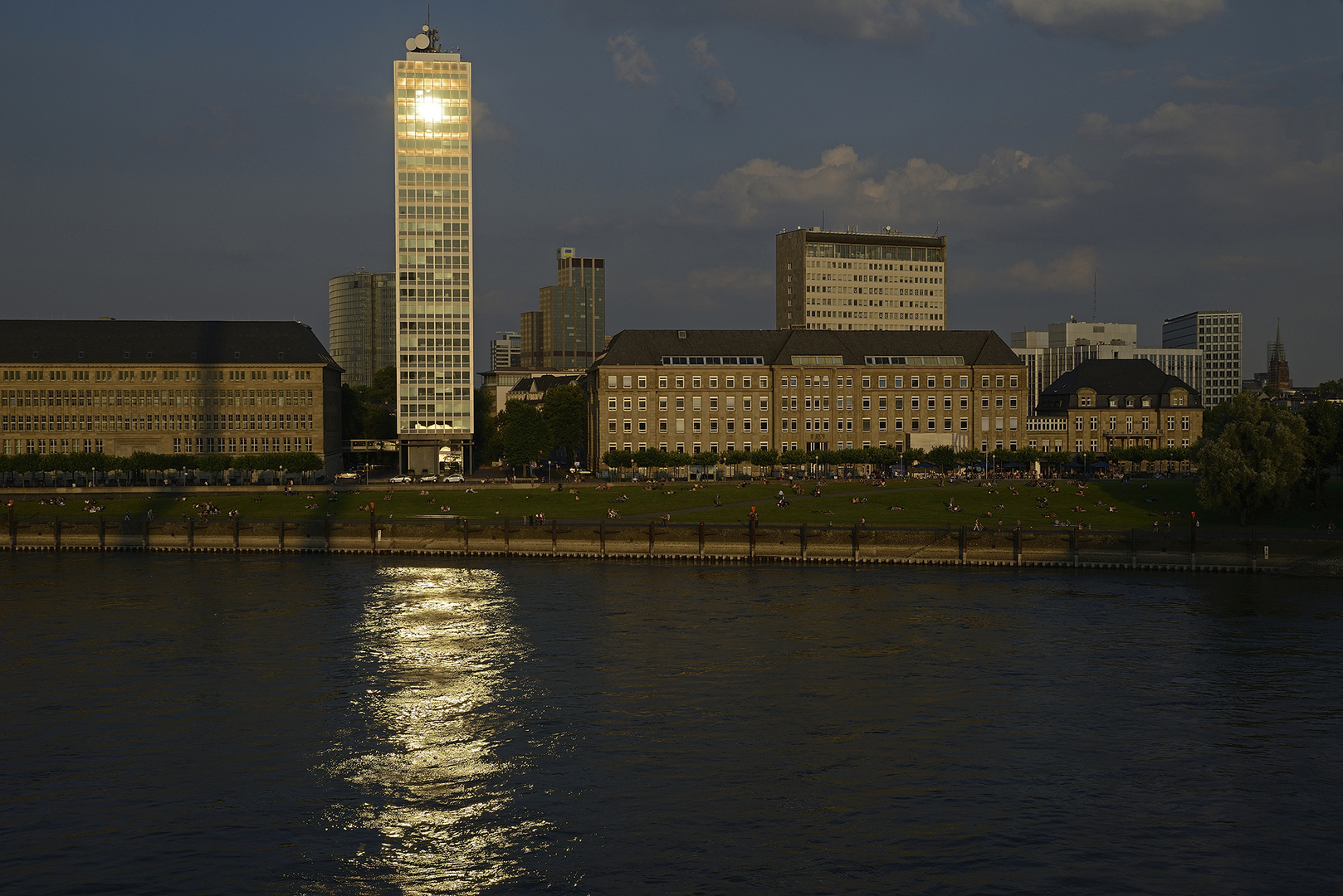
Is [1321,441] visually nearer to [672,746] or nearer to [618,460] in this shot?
[618,460]

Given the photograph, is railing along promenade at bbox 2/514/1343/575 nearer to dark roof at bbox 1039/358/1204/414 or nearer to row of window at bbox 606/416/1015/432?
row of window at bbox 606/416/1015/432

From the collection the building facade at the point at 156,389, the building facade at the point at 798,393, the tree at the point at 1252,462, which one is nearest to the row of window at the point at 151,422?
the building facade at the point at 156,389

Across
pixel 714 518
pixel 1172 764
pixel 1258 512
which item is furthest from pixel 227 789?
pixel 1258 512

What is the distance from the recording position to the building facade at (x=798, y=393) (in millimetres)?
164125

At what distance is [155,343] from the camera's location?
166000 millimetres

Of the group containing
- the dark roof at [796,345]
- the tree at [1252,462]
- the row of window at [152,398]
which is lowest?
the tree at [1252,462]

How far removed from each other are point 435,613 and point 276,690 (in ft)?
60.8

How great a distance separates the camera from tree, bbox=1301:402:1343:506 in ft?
352

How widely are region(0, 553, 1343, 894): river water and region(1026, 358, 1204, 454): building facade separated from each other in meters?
110

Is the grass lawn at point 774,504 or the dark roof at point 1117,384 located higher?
the dark roof at point 1117,384

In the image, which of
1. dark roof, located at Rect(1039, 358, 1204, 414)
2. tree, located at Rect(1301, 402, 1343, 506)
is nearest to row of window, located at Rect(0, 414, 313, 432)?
dark roof, located at Rect(1039, 358, 1204, 414)

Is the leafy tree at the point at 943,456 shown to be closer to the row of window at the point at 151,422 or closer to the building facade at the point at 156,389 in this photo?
the building facade at the point at 156,389

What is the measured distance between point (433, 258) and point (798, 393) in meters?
54.4

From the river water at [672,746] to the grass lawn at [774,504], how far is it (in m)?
31.6
